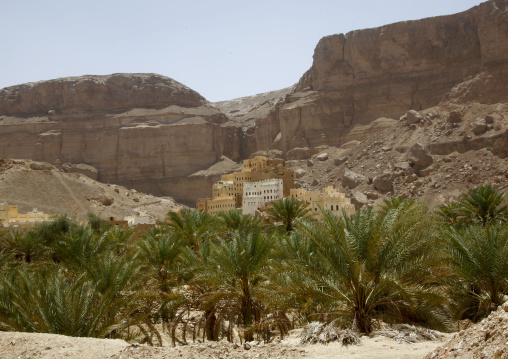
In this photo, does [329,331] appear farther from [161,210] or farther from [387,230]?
[161,210]

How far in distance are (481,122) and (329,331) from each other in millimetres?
62329

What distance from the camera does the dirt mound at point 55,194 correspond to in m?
57.6

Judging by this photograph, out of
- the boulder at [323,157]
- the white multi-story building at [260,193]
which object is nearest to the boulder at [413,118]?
the boulder at [323,157]

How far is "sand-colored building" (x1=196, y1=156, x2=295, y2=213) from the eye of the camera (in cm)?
5781

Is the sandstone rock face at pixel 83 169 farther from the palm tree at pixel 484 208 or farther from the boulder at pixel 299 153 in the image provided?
the palm tree at pixel 484 208

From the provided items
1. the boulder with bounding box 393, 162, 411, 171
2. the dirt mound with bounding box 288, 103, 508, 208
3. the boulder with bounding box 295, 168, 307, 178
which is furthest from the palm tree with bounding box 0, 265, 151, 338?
the boulder with bounding box 295, 168, 307, 178

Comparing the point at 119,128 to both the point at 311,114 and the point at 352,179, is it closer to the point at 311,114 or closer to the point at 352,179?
the point at 311,114

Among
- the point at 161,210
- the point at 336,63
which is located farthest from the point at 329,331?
the point at 336,63

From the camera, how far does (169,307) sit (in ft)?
47.3

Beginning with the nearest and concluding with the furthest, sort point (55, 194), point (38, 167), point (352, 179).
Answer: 1. point (55, 194)
2. point (38, 167)
3. point (352, 179)

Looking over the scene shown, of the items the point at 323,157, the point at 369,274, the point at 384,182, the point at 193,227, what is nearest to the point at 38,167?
the point at 384,182

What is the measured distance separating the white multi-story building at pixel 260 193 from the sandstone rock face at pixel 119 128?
42198mm

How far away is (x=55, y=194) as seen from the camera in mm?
61500

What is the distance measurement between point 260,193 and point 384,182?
1620cm
